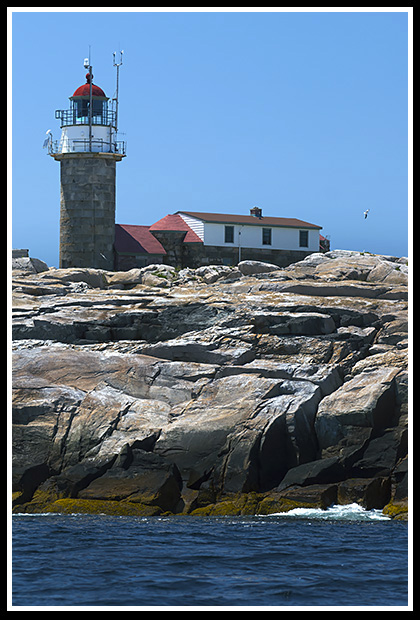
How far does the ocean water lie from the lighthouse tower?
1088 inches

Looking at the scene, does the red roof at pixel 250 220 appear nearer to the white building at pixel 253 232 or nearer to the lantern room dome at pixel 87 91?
the white building at pixel 253 232

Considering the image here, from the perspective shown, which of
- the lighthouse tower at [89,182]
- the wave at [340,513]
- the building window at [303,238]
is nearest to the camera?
the wave at [340,513]

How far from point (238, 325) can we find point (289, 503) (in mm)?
8509

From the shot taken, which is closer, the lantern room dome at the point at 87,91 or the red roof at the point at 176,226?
the lantern room dome at the point at 87,91

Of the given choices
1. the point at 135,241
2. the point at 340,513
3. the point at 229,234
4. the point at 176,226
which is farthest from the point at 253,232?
the point at 340,513

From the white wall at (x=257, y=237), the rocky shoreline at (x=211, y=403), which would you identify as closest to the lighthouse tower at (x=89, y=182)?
the white wall at (x=257, y=237)

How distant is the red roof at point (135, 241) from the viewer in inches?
1893

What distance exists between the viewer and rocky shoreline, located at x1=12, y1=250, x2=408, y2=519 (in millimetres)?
21891

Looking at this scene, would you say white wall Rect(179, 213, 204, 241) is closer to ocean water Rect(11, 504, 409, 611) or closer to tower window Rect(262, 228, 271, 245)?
tower window Rect(262, 228, 271, 245)

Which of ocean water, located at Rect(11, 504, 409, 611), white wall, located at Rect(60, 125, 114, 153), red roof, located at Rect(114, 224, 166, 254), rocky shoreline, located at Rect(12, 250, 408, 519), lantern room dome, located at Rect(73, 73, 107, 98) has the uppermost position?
lantern room dome, located at Rect(73, 73, 107, 98)

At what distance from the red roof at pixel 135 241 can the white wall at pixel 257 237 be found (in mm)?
3192

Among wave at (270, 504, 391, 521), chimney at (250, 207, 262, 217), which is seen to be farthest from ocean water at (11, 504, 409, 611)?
chimney at (250, 207, 262, 217)

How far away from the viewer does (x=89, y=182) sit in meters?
46.9
